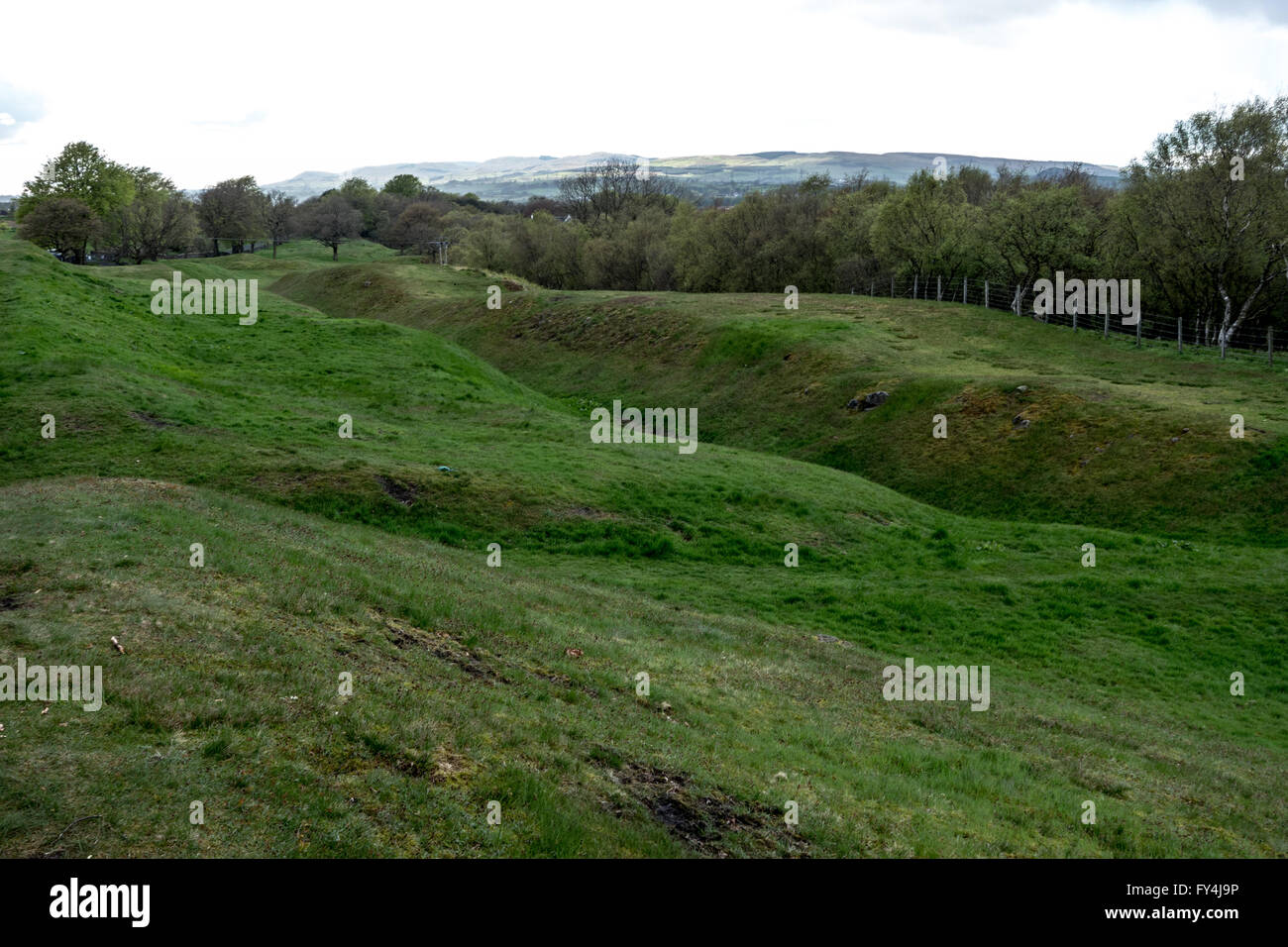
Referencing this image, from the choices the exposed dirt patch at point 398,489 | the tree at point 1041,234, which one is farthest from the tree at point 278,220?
the exposed dirt patch at point 398,489

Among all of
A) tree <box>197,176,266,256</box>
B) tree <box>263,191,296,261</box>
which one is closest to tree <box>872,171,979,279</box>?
tree <box>263,191,296,261</box>

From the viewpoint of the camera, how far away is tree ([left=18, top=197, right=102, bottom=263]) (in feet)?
271

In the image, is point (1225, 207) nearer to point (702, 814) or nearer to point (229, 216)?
point (702, 814)

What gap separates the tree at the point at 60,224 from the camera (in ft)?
271

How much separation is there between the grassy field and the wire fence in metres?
7.28

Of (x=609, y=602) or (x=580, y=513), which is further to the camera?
(x=580, y=513)

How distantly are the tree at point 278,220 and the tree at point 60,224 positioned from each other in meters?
55.4

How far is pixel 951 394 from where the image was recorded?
149 ft

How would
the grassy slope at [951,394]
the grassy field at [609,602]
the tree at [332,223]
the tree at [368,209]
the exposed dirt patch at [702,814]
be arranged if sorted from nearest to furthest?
the grassy field at [609,602] → the exposed dirt patch at [702,814] → the grassy slope at [951,394] → the tree at [332,223] → the tree at [368,209]

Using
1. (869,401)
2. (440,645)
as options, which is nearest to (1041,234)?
(869,401)

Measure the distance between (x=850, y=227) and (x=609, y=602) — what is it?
71881 millimetres

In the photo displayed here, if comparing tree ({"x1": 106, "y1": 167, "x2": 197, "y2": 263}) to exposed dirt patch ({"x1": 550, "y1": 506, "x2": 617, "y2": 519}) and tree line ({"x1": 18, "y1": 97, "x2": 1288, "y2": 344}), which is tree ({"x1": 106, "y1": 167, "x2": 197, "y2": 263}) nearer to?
tree line ({"x1": 18, "y1": 97, "x2": 1288, "y2": 344})

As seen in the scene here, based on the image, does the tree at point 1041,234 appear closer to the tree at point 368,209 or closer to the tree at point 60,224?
the tree at point 60,224
